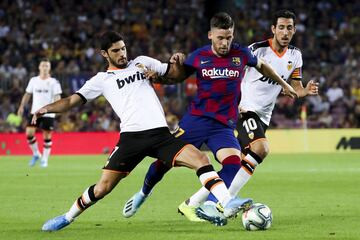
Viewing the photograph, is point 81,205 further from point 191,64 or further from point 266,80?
point 266,80

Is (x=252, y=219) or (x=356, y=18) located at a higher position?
(x=252, y=219)

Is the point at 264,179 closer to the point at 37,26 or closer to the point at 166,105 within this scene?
the point at 166,105

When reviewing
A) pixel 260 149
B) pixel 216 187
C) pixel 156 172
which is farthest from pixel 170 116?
pixel 216 187

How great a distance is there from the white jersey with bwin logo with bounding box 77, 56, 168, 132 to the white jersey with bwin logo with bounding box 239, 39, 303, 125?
2511mm

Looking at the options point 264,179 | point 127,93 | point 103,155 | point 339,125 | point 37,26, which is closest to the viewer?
point 127,93

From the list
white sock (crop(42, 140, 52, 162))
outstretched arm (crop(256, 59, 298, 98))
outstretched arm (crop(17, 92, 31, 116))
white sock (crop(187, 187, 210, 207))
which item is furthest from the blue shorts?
white sock (crop(42, 140, 52, 162))

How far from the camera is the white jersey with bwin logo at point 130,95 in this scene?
9.94 metres

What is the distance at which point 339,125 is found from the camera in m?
32.0

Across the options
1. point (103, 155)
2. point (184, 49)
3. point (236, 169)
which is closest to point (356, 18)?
point (184, 49)

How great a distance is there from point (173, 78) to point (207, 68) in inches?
16.3

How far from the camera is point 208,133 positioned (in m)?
10.7

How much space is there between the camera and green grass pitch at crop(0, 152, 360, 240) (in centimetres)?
962

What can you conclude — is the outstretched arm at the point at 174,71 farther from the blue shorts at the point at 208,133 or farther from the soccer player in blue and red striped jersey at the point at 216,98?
the blue shorts at the point at 208,133

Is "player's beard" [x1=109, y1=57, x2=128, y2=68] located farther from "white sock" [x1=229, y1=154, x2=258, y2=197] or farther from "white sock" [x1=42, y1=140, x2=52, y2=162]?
"white sock" [x1=42, y1=140, x2=52, y2=162]
